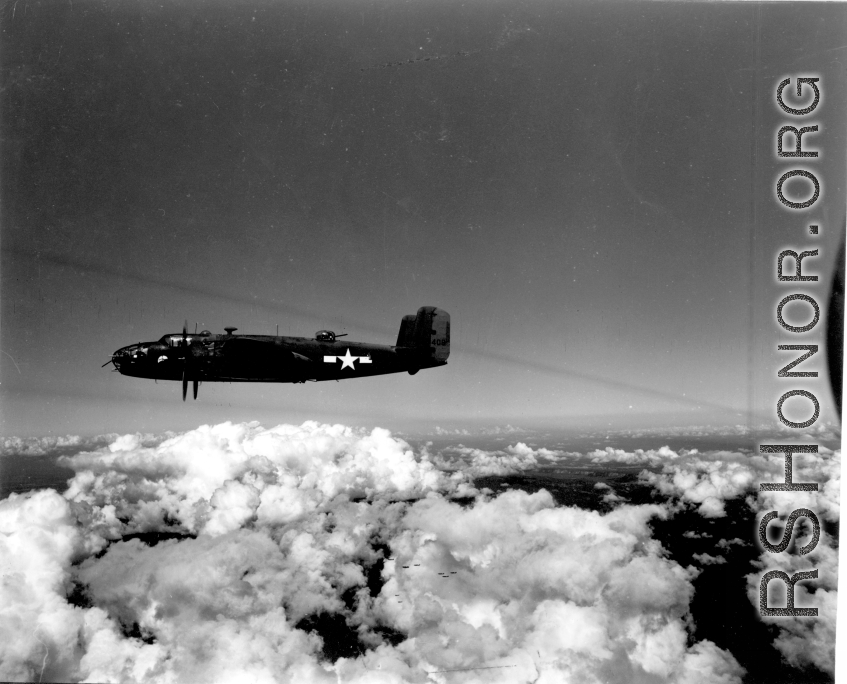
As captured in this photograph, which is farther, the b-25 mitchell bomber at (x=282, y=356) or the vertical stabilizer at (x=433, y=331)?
the vertical stabilizer at (x=433, y=331)

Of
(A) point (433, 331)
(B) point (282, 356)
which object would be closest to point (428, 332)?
(A) point (433, 331)

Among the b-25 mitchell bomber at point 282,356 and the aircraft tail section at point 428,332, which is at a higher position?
the aircraft tail section at point 428,332

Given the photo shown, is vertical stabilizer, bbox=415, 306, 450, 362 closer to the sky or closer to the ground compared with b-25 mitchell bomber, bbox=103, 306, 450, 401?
closer to the sky

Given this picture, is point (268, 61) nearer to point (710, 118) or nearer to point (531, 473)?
point (710, 118)

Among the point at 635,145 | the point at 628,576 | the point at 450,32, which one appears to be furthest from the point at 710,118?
the point at 628,576

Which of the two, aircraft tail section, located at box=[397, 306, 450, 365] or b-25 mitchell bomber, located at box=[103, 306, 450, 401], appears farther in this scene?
aircraft tail section, located at box=[397, 306, 450, 365]

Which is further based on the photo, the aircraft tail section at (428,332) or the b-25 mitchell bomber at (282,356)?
the aircraft tail section at (428,332)

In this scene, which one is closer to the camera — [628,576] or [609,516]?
[609,516]
